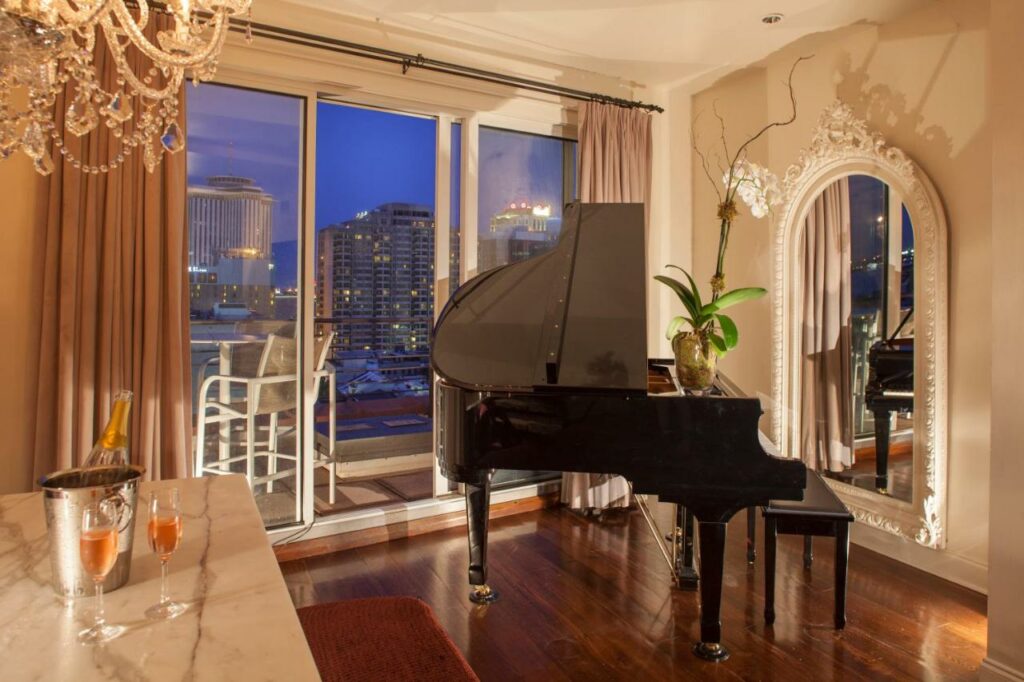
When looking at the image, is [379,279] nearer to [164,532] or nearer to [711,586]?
[711,586]

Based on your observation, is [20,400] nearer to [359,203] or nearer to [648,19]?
[359,203]

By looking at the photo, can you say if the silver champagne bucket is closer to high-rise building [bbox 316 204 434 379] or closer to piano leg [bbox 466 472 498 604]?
piano leg [bbox 466 472 498 604]

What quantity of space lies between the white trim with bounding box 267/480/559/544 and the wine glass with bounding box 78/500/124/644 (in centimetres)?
247

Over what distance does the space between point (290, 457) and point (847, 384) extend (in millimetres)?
3130

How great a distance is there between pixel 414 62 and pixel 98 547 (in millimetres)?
3053

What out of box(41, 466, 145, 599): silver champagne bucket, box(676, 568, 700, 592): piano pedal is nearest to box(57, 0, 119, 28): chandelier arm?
box(41, 466, 145, 599): silver champagne bucket

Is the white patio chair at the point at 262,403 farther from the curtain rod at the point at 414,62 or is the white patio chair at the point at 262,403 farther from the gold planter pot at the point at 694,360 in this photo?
the gold planter pot at the point at 694,360

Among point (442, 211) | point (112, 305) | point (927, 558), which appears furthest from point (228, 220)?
point (927, 558)

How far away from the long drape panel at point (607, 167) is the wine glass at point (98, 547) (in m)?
3.11

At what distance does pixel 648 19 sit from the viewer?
131 inches

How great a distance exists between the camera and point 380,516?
3.55 m

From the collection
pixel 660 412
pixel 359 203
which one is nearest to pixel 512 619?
pixel 660 412

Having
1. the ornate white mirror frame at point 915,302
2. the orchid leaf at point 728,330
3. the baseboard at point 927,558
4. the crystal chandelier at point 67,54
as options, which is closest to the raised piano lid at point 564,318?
the orchid leaf at point 728,330

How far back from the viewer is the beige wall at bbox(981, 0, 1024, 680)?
195 centimetres
